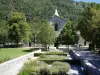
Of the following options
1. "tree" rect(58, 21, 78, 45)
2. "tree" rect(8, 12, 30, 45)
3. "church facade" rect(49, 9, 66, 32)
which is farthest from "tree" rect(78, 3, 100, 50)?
"church facade" rect(49, 9, 66, 32)

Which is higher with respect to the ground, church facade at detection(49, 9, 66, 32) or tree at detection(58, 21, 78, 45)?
church facade at detection(49, 9, 66, 32)

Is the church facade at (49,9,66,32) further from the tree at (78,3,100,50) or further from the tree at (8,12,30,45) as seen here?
the tree at (78,3,100,50)

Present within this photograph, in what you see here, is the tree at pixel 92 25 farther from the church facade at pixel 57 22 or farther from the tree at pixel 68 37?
the church facade at pixel 57 22

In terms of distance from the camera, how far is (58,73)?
2150 centimetres

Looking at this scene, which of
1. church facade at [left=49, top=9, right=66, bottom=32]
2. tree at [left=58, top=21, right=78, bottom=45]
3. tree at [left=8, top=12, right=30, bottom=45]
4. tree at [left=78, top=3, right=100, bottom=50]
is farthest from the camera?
church facade at [left=49, top=9, right=66, bottom=32]

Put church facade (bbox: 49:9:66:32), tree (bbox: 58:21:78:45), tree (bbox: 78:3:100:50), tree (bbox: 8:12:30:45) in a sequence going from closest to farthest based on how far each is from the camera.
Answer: tree (bbox: 78:3:100:50) → tree (bbox: 8:12:30:45) → tree (bbox: 58:21:78:45) → church facade (bbox: 49:9:66:32)

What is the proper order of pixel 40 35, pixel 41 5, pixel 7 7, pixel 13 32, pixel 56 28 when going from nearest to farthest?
pixel 40 35, pixel 13 32, pixel 56 28, pixel 7 7, pixel 41 5

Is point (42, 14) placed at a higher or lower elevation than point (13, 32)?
higher

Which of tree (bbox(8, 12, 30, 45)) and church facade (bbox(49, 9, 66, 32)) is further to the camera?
church facade (bbox(49, 9, 66, 32))

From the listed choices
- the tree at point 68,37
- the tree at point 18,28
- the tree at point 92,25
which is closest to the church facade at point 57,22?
the tree at point 68,37

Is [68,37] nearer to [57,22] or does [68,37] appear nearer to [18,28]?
[18,28]

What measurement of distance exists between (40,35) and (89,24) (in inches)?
505

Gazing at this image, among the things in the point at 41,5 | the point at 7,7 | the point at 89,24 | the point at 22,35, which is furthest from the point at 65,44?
the point at 41,5

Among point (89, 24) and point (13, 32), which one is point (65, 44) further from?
point (89, 24)
